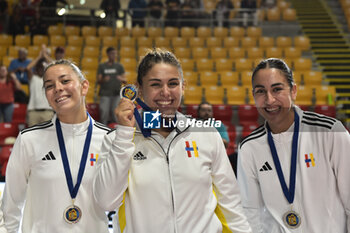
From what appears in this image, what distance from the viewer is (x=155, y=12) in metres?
11.2

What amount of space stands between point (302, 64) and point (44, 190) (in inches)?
348

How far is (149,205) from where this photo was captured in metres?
1.92

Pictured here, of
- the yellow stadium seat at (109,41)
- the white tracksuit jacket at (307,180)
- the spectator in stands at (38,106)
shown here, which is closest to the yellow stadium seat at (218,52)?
the yellow stadium seat at (109,41)

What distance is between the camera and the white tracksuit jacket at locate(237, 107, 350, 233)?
226 cm

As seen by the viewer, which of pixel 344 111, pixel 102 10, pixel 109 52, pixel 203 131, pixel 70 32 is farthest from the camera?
pixel 70 32

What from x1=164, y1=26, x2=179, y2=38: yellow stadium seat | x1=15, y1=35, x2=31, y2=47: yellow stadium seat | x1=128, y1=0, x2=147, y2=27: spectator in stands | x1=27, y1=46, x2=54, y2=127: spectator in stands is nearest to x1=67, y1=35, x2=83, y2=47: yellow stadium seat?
x1=15, y1=35, x2=31, y2=47: yellow stadium seat

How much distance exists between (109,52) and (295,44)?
6.15 m

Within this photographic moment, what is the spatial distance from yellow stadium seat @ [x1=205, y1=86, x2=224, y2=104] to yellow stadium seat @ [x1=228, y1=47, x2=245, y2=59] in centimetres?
212

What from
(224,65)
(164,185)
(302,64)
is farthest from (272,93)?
(302,64)

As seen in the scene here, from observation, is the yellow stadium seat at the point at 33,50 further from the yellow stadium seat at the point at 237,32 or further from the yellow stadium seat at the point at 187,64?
the yellow stadium seat at the point at 237,32

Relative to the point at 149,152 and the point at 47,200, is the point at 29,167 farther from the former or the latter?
the point at 149,152

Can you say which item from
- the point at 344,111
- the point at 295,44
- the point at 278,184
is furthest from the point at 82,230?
the point at 295,44

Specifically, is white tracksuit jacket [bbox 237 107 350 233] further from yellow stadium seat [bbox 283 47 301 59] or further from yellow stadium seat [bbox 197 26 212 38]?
yellow stadium seat [bbox 197 26 212 38]

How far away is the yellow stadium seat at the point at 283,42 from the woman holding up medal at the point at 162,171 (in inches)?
382
